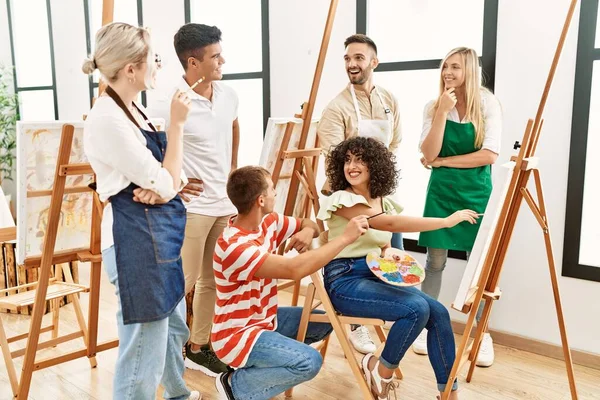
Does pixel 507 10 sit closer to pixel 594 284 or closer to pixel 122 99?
pixel 594 284

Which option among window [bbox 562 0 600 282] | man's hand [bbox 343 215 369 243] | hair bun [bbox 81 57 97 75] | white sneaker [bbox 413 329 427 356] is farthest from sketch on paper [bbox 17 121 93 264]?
window [bbox 562 0 600 282]

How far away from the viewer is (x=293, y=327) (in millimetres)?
2205

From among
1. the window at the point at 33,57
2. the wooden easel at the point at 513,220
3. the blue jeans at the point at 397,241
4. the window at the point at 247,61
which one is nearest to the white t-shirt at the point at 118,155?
the wooden easel at the point at 513,220

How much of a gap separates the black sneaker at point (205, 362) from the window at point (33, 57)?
4471 mm

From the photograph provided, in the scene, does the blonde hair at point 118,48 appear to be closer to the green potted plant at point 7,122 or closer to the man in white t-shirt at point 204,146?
the man in white t-shirt at point 204,146

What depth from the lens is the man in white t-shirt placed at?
7.65 feet

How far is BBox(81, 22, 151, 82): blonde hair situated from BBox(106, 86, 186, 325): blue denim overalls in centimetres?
6

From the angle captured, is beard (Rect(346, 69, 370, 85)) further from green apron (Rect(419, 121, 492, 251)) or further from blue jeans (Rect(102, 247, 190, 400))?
blue jeans (Rect(102, 247, 190, 400))

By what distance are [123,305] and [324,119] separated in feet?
4.57

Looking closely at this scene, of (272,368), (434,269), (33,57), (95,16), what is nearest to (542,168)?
(434,269)

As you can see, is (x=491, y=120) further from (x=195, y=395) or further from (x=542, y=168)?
(x=195, y=395)

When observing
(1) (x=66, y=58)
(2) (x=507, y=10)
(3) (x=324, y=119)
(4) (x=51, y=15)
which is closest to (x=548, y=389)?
(3) (x=324, y=119)

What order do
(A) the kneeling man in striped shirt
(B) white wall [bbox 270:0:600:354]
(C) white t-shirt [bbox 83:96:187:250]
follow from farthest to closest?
(B) white wall [bbox 270:0:600:354], (A) the kneeling man in striped shirt, (C) white t-shirt [bbox 83:96:187:250]

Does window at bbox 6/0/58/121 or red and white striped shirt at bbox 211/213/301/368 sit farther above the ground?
window at bbox 6/0/58/121
